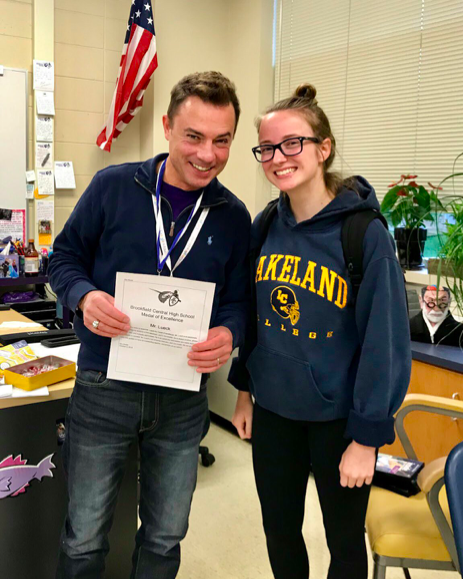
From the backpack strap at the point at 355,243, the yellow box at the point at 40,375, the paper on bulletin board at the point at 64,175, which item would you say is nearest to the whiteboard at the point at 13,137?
the paper on bulletin board at the point at 64,175

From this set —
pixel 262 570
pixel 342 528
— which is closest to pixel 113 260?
pixel 342 528

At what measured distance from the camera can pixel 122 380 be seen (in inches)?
53.7

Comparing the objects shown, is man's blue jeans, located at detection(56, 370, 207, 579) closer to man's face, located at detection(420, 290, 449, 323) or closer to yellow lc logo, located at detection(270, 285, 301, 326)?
yellow lc logo, located at detection(270, 285, 301, 326)

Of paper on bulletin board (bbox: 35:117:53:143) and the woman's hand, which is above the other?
paper on bulletin board (bbox: 35:117:53:143)

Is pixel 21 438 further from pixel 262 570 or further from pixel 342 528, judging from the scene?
pixel 262 570

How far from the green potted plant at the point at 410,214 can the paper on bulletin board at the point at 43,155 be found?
2.03m

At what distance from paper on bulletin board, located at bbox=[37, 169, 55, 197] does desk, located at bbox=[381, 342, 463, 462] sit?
2354 millimetres

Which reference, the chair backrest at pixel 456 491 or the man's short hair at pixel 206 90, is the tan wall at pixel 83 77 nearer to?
the man's short hair at pixel 206 90

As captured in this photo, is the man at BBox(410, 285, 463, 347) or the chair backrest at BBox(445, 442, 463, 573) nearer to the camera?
the chair backrest at BBox(445, 442, 463, 573)

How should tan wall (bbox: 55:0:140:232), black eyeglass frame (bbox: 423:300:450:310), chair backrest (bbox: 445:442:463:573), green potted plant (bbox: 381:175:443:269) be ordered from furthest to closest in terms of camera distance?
tan wall (bbox: 55:0:140:232) < green potted plant (bbox: 381:175:443:269) < black eyeglass frame (bbox: 423:300:450:310) < chair backrest (bbox: 445:442:463:573)

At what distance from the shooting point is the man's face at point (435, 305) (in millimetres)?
2334

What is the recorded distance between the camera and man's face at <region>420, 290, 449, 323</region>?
2.33 meters

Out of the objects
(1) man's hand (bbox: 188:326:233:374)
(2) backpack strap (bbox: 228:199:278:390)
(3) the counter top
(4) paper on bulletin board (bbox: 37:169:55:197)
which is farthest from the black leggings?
(4) paper on bulletin board (bbox: 37:169:55:197)

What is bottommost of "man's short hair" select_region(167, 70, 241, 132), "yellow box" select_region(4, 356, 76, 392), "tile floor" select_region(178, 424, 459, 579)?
"tile floor" select_region(178, 424, 459, 579)
